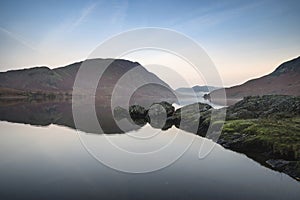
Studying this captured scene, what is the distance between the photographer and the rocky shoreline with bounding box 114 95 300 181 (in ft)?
64.7

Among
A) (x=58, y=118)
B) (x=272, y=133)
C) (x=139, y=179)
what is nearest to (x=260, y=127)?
(x=272, y=133)

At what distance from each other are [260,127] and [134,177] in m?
15.7

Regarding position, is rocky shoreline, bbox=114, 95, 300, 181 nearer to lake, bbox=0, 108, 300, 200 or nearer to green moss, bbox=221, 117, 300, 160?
A: green moss, bbox=221, 117, 300, 160

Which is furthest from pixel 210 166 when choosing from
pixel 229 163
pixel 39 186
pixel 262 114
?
pixel 262 114

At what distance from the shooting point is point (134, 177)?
16.9 meters

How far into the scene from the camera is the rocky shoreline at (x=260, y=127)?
1972 centimetres

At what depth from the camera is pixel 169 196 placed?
45.2 feet

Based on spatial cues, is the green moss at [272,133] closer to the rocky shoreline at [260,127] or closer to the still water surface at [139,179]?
the rocky shoreline at [260,127]

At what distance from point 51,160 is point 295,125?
77.5 ft

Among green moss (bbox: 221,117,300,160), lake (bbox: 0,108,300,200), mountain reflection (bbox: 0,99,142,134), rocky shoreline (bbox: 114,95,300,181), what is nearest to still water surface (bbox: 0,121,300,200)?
lake (bbox: 0,108,300,200)

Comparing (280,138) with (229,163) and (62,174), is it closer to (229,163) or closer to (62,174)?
(229,163)

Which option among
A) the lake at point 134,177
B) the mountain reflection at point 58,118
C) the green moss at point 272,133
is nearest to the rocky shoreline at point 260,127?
the green moss at point 272,133

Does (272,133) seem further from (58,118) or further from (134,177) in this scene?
(58,118)

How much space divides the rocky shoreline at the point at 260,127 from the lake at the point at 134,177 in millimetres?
1482
